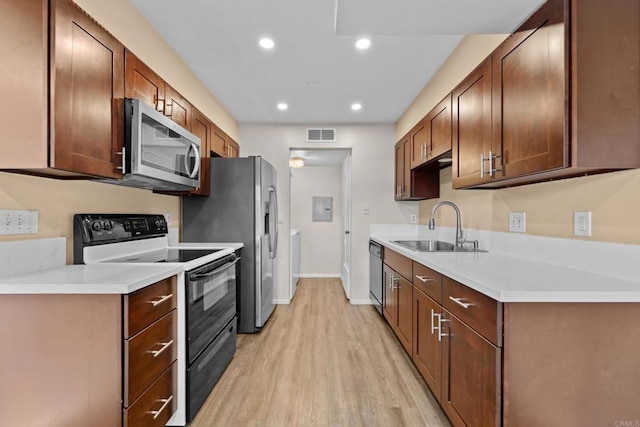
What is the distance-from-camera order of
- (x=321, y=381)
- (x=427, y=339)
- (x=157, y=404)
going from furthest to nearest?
(x=321, y=381) < (x=427, y=339) < (x=157, y=404)

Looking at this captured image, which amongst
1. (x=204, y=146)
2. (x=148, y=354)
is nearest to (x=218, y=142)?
(x=204, y=146)

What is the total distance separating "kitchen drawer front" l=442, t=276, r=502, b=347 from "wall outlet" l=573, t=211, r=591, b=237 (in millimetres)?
655

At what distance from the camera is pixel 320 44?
2.47 metres

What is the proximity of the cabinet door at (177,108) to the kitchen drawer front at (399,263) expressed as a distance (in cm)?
208

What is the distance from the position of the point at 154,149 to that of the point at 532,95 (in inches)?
78.5

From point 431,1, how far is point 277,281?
349 cm

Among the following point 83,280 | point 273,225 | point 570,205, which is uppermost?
point 570,205

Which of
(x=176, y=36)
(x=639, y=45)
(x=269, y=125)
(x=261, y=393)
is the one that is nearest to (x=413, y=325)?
(x=261, y=393)

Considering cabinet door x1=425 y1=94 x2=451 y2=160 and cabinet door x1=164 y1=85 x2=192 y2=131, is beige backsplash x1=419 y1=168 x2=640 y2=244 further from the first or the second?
cabinet door x1=164 y1=85 x2=192 y2=131

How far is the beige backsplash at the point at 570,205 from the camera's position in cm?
139

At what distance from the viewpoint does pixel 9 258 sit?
1413 mm

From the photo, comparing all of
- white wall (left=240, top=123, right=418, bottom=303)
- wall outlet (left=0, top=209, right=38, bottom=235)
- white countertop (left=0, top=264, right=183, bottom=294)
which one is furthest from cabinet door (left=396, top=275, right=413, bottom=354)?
wall outlet (left=0, top=209, right=38, bottom=235)

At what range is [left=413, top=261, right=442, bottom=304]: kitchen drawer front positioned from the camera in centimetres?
190

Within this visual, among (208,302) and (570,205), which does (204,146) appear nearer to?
(208,302)
